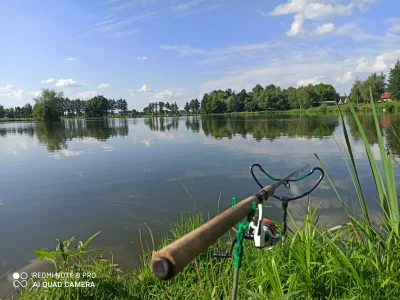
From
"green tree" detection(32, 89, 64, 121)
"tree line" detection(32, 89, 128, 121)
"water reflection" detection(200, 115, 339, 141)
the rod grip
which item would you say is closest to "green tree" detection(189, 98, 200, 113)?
"tree line" detection(32, 89, 128, 121)

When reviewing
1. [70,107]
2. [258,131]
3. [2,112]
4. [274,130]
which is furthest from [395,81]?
[2,112]

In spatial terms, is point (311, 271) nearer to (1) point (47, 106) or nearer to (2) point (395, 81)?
(2) point (395, 81)

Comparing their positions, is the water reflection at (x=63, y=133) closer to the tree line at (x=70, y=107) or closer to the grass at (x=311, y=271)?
the grass at (x=311, y=271)

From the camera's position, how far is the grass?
237cm

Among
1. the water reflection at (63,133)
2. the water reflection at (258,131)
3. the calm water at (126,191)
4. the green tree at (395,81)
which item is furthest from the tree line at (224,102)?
the calm water at (126,191)

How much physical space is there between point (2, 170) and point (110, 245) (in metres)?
9.92

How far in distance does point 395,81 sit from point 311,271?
2953 inches

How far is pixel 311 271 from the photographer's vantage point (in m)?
2.71

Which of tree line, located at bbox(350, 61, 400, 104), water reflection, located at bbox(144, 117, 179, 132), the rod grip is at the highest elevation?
tree line, located at bbox(350, 61, 400, 104)

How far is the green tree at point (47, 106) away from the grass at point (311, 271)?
95663 millimetres

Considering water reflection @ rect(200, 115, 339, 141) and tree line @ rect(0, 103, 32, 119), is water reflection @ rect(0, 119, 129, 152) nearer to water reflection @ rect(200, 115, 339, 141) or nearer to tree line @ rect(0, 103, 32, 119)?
water reflection @ rect(200, 115, 339, 141)

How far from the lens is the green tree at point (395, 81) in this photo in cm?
6120

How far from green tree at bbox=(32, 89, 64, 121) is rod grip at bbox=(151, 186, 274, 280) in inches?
Result: 3856

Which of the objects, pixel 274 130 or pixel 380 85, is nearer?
pixel 274 130
